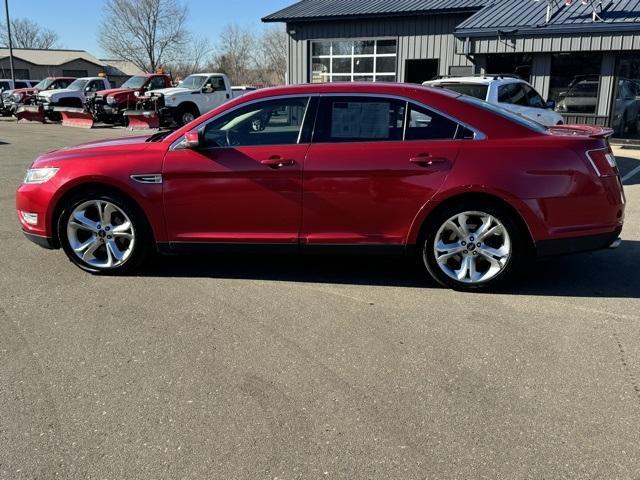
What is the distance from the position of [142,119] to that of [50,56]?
65202 millimetres

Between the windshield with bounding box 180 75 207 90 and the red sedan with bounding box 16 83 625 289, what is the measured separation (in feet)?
57.7

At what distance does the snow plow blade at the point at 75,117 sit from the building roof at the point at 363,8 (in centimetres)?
844

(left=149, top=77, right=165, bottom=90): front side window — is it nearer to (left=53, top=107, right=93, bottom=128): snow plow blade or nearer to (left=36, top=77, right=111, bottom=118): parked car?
(left=53, top=107, right=93, bottom=128): snow plow blade

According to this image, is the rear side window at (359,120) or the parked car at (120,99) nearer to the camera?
the rear side window at (359,120)

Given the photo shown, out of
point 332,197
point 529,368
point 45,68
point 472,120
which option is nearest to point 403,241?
point 332,197

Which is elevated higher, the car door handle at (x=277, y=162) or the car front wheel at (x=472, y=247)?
the car door handle at (x=277, y=162)

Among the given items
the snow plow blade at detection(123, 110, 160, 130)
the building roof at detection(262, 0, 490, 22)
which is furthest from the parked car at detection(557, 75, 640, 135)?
the snow plow blade at detection(123, 110, 160, 130)

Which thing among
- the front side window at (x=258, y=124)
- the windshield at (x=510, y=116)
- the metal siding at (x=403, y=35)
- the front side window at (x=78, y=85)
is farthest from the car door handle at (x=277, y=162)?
the front side window at (x=78, y=85)

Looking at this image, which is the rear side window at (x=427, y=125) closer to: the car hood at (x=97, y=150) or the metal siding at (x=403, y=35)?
the car hood at (x=97, y=150)

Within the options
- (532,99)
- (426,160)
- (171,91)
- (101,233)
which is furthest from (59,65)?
(426,160)

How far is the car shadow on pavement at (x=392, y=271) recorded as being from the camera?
192 inches

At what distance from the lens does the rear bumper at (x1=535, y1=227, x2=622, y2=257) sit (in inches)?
180

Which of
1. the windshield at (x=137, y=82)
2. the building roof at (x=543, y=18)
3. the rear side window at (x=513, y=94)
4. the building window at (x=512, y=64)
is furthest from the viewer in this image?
the windshield at (x=137, y=82)

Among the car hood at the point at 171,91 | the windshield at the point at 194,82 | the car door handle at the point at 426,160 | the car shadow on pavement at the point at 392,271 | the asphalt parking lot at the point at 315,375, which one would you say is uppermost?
the windshield at the point at 194,82
